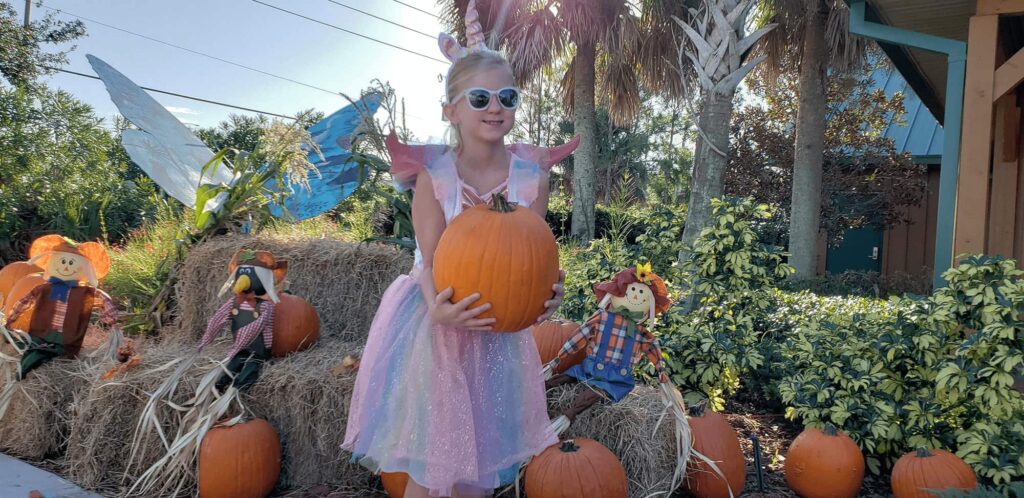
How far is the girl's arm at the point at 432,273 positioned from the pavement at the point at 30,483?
7.18 feet

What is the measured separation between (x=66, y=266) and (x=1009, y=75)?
17.8 feet

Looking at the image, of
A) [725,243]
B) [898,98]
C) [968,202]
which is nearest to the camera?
[725,243]

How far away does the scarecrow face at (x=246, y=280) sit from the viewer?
9.91ft

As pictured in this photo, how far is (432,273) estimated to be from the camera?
1584 millimetres

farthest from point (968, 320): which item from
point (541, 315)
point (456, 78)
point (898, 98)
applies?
point (898, 98)

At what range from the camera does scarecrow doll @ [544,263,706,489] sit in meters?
2.69

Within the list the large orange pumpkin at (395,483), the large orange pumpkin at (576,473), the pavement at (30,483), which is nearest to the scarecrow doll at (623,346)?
the large orange pumpkin at (576,473)

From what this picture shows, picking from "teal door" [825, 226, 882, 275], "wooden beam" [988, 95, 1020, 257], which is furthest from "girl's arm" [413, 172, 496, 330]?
"teal door" [825, 226, 882, 275]

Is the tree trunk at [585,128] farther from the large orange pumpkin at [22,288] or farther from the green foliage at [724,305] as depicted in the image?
the large orange pumpkin at [22,288]

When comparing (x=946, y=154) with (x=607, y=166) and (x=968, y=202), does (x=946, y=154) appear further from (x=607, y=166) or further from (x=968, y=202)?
(x=607, y=166)

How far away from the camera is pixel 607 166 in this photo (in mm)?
25188

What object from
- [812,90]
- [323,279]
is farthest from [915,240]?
[323,279]

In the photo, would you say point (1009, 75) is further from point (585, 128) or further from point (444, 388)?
point (585, 128)

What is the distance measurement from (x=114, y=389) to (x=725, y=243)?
10.2ft
